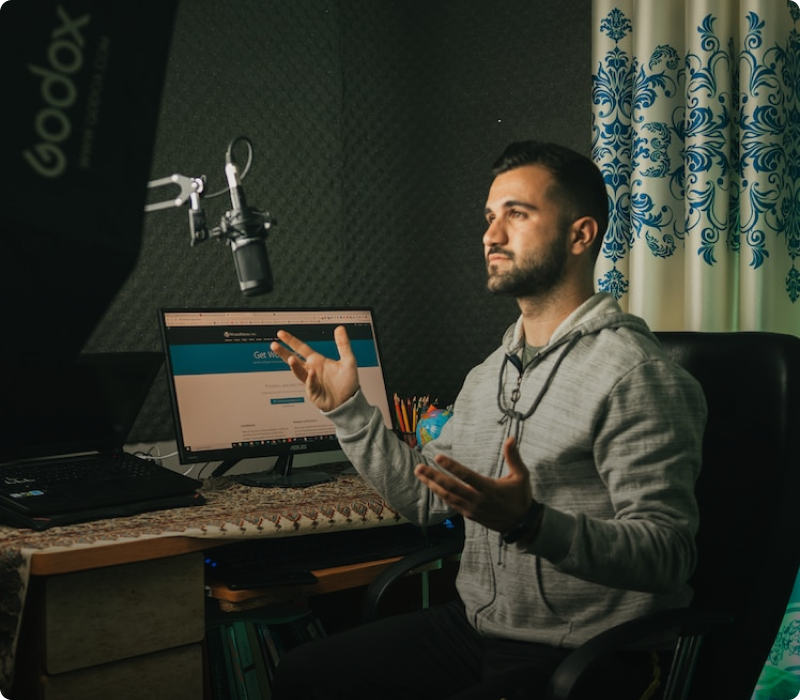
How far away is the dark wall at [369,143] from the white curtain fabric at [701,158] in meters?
0.25

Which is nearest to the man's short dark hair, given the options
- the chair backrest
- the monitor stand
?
the chair backrest

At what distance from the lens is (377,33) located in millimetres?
2162

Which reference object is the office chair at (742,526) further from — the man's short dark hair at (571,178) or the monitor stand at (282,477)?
the monitor stand at (282,477)

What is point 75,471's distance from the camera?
1.45 meters

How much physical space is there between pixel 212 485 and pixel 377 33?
1301mm

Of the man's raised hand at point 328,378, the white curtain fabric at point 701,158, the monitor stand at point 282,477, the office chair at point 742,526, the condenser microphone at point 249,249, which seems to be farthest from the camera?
the monitor stand at point 282,477

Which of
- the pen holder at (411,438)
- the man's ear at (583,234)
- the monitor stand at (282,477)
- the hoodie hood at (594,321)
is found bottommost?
the monitor stand at (282,477)

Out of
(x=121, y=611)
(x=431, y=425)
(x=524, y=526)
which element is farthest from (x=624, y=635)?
(x=431, y=425)

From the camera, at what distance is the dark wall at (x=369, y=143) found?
1.84 meters

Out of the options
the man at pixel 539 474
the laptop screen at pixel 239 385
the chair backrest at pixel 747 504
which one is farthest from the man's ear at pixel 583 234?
the laptop screen at pixel 239 385

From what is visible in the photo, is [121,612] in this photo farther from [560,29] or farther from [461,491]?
[560,29]

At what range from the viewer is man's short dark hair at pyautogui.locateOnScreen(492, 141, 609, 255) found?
4.40 feet

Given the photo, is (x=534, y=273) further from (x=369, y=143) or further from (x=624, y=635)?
(x=369, y=143)

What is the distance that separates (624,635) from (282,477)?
0.91 m
